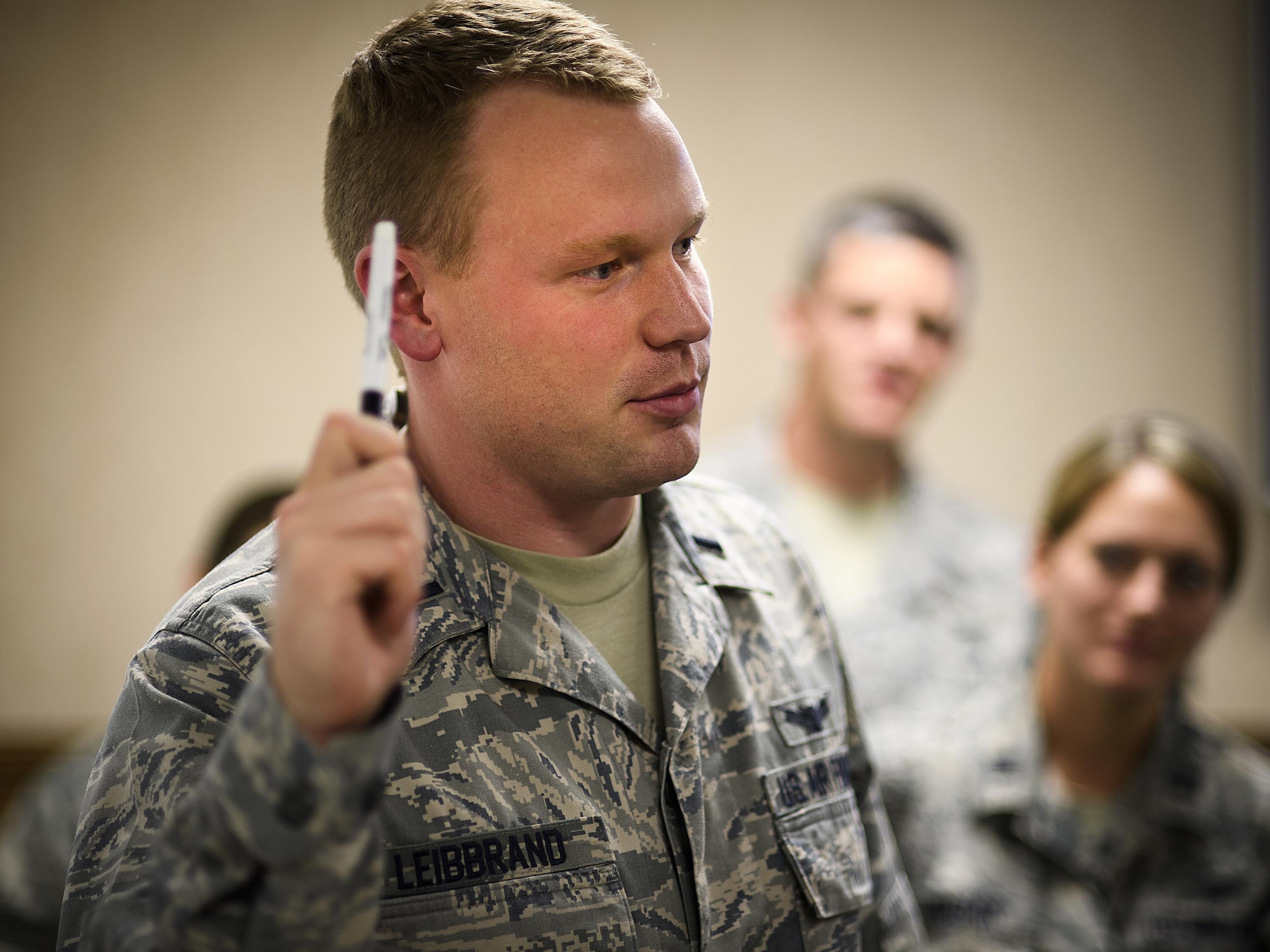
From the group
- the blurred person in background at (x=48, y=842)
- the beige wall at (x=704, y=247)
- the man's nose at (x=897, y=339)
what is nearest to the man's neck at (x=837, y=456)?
the man's nose at (x=897, y=339)

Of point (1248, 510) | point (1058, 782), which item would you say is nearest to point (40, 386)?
point (1058, 782)

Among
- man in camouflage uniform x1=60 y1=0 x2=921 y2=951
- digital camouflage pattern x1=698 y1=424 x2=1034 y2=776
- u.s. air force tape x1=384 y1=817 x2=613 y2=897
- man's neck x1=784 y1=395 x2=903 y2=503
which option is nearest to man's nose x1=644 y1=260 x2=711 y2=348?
man in camouflage uniform x1=60 y1=0 x2=921 y2=951

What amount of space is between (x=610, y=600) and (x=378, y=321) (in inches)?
16.7

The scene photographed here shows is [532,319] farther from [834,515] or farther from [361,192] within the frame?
[834,515]

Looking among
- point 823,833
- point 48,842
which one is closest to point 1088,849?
point 823,833

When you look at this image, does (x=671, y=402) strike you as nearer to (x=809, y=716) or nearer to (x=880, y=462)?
(x=809, y=716)

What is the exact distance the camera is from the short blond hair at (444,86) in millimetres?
969

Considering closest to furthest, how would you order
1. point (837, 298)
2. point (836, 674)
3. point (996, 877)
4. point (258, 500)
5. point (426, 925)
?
point (426, 925) → point (836, 674) → point (996, 877) → point (258, 500) → point (837, 298)

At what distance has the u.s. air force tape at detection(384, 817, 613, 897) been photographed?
883 mm

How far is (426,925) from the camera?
88 centimetres

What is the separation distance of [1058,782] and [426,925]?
139cm

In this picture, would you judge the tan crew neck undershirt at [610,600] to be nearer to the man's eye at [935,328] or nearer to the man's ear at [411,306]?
the man's ear at [411,306]

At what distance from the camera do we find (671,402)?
96cm

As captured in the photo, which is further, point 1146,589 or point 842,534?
point 842,534
